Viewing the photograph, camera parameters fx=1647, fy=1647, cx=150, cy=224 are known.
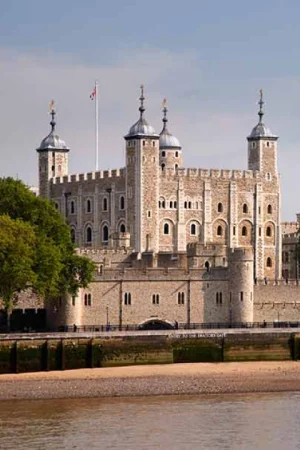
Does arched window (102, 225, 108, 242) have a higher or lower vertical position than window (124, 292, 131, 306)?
higher

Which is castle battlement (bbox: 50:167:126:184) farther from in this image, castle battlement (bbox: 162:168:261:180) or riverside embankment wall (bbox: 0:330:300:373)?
riverside embankment wall (bbox: 0:330:300:373)

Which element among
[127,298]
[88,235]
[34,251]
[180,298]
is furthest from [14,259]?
[88,235]

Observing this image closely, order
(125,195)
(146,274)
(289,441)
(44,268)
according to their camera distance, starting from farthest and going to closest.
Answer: (125,195), (146,274), (44,268), (289,441)

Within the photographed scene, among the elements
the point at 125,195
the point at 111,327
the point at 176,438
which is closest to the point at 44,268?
the point at 111,327

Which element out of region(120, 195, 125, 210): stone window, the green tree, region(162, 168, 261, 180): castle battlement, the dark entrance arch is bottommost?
the dark entrance arch

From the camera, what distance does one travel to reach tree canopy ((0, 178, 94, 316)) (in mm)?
81000

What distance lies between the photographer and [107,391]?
67000 millimetres

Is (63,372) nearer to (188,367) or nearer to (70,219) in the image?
(188,367)

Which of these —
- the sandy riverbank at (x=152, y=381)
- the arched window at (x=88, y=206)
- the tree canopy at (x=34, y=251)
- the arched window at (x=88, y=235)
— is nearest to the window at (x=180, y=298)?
the tree canopy at (x=34, y=251)

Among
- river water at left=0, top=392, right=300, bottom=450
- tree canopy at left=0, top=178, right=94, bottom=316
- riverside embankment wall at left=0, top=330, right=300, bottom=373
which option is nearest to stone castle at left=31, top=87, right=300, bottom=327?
tree canopy at left=0, top=178, right=94, bottom=316

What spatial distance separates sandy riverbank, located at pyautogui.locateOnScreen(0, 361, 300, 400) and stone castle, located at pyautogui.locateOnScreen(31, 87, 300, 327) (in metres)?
16.0

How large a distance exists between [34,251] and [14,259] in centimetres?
220

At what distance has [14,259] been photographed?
80.9 metres

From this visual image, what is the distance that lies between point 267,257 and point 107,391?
57.3 meters
